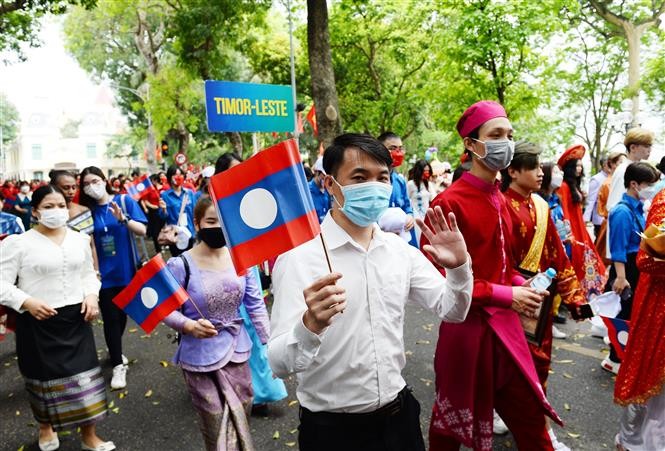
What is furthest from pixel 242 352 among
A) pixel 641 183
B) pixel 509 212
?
pixel 641 183

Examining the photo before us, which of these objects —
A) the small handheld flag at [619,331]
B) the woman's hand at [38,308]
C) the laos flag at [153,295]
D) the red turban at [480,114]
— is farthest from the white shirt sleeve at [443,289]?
the woman's hand at [38,308]

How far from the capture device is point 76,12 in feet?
89.1

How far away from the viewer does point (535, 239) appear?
307 centimetres

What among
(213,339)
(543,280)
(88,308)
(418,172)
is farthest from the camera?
(418,172)

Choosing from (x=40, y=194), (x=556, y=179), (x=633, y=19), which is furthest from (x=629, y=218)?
(x=633, y=19)

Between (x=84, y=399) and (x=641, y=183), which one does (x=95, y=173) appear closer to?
(x=84, y=399)

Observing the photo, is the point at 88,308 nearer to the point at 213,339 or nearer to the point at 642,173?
the point at 213,339

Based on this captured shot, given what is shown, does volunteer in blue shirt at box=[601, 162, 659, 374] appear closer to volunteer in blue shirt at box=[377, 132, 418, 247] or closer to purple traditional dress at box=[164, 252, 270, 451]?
volunteer in blue shirt at box=[377, 132, 418, 247]

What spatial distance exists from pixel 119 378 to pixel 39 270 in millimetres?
1778

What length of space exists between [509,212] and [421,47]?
1862 cm

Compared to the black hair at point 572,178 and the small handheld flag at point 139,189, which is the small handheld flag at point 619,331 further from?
the small handheld flag at point 139,189

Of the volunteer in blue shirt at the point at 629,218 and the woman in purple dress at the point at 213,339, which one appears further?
the volunteer in blue shirt at the point at 629,218

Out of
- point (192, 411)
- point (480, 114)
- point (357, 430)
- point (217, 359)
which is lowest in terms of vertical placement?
point (192, 411)

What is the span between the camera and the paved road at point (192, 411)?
3725mm
